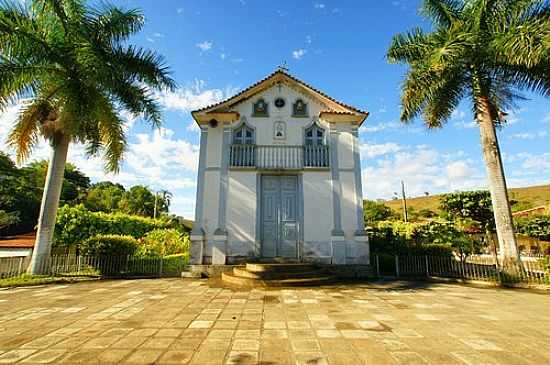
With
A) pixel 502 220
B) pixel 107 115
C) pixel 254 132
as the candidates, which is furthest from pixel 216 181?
pixel 502 220

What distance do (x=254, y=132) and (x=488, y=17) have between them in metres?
9.66

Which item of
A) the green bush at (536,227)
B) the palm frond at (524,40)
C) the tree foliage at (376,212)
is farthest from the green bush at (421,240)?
the tree foliage at (376,212)

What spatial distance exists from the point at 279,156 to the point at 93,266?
27.4ft

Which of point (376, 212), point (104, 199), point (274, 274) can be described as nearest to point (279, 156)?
point (274, 274)

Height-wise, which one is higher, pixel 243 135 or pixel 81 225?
pixel 243 135

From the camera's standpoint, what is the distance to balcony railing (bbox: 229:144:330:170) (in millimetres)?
10714

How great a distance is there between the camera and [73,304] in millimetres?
5898

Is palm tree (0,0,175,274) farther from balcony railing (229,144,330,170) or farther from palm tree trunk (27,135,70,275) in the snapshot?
balcony railing (229,144,330,170)

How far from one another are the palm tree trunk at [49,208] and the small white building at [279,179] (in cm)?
522

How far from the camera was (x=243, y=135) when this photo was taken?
11156 millimetres

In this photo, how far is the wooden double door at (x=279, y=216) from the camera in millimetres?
10172

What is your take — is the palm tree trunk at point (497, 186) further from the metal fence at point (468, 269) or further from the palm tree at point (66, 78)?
the palm tree at point (66, 78)

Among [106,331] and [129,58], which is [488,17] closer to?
[129,58]

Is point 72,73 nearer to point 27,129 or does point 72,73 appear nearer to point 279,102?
point 27,129
